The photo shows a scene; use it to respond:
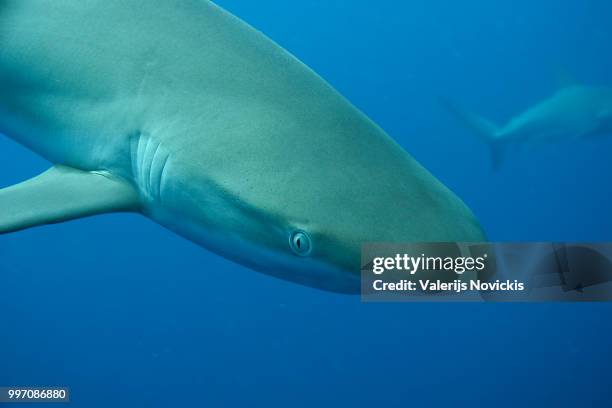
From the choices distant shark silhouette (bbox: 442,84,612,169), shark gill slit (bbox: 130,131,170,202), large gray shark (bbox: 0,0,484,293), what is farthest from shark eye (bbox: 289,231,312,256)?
distant shark silhouette (bbox: 442,84,612,169)

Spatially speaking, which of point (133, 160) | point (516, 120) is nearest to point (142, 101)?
point (133, 160)

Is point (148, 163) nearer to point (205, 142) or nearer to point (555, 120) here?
point (205, 142)

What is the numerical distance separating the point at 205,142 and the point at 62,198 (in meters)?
0.49

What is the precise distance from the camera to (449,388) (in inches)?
361

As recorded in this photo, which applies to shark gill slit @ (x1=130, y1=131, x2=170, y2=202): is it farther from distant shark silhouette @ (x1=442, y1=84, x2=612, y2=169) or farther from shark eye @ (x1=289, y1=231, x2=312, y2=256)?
distant shark silhouette @ (x1=442, y1=84, x2=612, y2=169)

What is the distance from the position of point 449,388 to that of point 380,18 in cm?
1838

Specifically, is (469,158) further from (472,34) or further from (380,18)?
(472,34)

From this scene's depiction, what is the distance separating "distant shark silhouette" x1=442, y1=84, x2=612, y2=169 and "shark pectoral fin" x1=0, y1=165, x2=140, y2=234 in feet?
22.0

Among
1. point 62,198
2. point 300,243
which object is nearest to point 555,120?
point 300,243

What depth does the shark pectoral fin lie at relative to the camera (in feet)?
6.02

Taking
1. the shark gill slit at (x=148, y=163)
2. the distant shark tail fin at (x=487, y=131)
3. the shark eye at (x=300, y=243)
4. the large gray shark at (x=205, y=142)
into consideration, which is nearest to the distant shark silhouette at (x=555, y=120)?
the distant shark tail fin at (x=487, y=131)

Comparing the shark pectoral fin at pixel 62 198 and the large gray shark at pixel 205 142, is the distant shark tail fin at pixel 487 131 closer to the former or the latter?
the large gray shark at pixel 205 142

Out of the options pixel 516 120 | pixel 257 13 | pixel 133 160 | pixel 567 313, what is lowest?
pixel 133 160

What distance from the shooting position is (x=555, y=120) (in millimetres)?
8367
